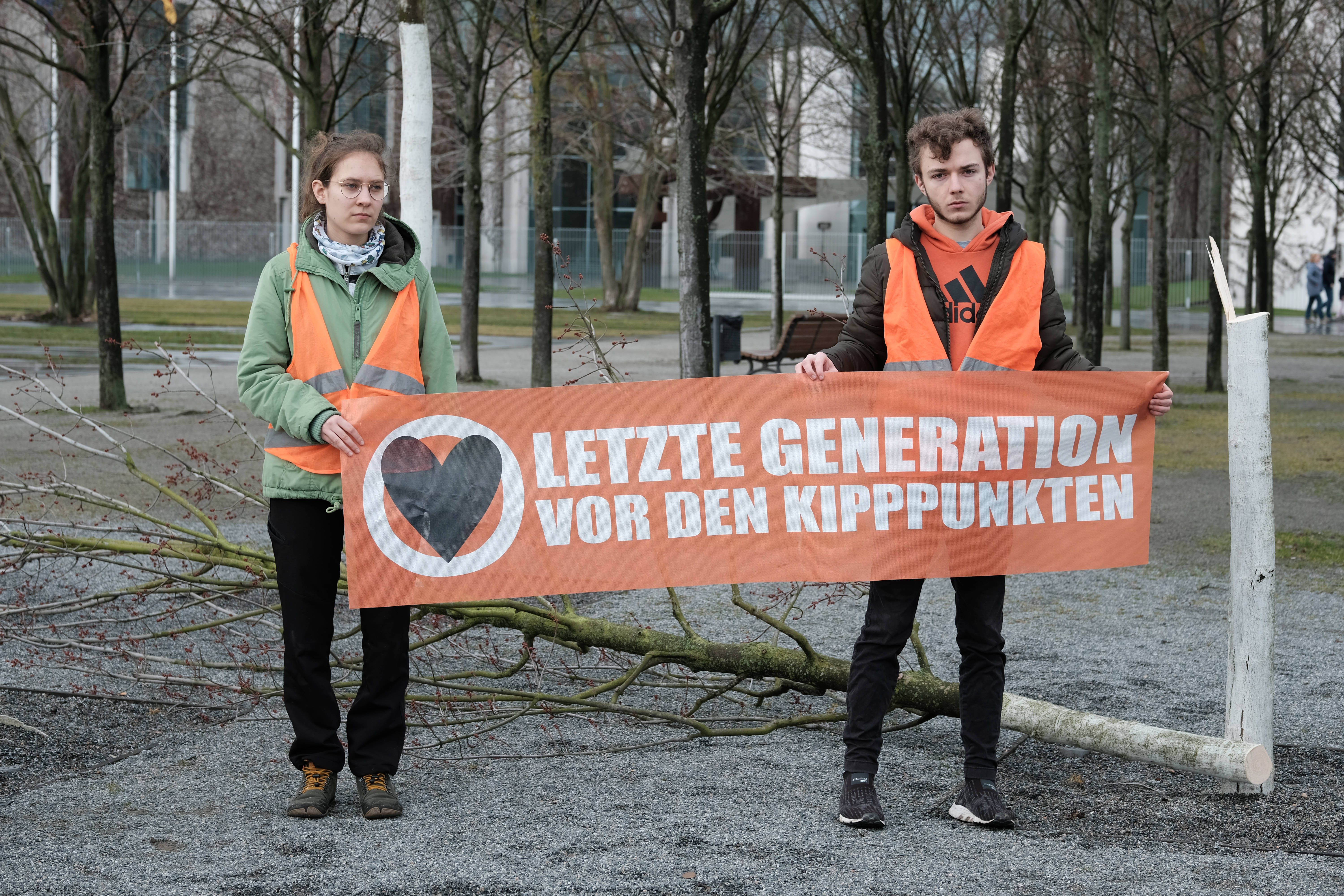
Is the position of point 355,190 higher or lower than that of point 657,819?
higher

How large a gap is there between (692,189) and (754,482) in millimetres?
6557

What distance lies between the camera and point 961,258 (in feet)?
13.5

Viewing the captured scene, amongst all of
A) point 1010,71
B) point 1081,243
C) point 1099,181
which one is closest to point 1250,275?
point 1081,243

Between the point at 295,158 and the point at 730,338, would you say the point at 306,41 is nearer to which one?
the point at 730,338

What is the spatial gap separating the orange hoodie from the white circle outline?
1330mm

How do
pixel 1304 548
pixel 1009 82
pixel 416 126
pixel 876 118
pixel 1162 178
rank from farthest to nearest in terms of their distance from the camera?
1. pixel 1162 178
2. pixel 1009 82
3. pixel 876 118
4. pixel 416 126
5. pixel 1304 548

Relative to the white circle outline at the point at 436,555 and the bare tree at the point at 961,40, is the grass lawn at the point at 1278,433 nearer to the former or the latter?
the bare tree at the point at 961,40

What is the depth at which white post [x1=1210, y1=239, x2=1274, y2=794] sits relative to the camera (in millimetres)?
4297

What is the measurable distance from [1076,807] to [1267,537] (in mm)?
937

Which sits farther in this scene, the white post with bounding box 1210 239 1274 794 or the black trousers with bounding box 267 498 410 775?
the white post with bounding box 1210 239 1274 794

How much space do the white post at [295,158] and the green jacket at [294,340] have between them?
0.13 metres

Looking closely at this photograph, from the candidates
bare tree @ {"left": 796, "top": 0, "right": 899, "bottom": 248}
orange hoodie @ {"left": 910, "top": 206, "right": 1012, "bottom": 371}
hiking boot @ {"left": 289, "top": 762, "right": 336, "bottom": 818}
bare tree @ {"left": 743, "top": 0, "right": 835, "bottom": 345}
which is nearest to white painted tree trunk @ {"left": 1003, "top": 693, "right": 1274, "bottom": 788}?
orange hoodie @ {"left": 910, "top": 206, "right": 1012, "bottom": 371}

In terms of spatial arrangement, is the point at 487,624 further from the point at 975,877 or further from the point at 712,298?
the point at 712,298

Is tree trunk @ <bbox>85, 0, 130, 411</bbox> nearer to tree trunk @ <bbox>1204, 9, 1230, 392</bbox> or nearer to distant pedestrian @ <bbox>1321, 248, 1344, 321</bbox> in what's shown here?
tree trunk @ <bbox>1204, 9, 1230, 392</bbox>
